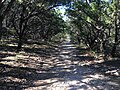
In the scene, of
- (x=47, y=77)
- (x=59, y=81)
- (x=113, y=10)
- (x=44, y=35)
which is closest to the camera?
(x=59, y=81)

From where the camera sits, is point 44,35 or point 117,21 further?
point 44,35

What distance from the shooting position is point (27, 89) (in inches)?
630

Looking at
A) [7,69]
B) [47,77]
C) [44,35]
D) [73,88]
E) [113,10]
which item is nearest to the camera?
[73,88]

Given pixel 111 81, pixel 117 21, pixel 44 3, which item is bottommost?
pixel 111 81

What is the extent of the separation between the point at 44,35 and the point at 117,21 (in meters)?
53.5

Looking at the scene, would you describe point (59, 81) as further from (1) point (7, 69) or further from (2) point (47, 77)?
(1) point (7, 69)

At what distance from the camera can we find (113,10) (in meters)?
33.2

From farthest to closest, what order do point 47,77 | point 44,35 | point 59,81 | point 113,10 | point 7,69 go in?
1. point 44,35
2. point 113,10
3. point 7,69
4. point 47,77
5. point 59,81

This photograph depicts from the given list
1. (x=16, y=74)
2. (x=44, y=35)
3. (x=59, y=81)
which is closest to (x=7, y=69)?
(x=16, y=74)

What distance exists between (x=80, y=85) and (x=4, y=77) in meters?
5.57

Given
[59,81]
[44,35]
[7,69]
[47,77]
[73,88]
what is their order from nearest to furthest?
[73,88] < [59,81] < [47,77] < [7,69] < [44,35]

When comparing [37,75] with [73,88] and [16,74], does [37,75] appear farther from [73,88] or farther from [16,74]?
[73,88]

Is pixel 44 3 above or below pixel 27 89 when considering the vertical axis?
above

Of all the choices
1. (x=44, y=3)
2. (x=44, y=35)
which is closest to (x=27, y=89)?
(x=44, y=3)
